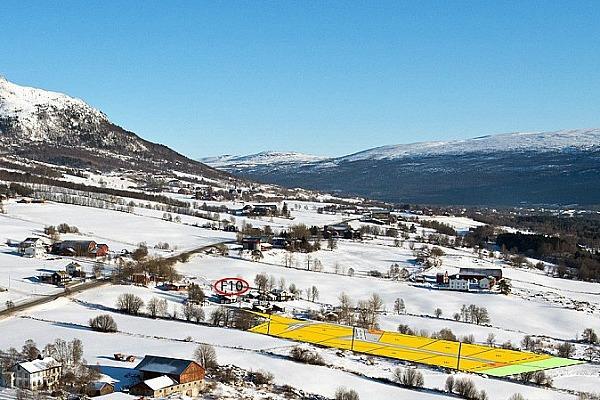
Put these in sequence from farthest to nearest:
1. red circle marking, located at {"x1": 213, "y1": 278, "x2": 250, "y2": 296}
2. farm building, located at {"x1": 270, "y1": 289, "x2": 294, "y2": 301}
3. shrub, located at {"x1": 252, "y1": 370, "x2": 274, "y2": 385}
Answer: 1. farm building, located at {"x1": 270, "y1": 289, "x2": 294, "y2": 301}
2. red circle marking, located at {"x1": 213, "y1": 278, "x2": 250, "y2": 296}
3. shrub, located at {"x1": 252, "y1": 370, "x2": 274, "y2": 385}

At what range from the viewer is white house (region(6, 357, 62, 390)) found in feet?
83.5

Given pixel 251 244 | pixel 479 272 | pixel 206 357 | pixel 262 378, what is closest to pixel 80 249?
pixel 251 244

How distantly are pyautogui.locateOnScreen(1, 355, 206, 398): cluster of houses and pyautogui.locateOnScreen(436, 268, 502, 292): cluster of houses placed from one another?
117 ft

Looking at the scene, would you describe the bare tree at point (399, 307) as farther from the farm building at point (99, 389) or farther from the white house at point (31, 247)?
the white house at point (31, 247)

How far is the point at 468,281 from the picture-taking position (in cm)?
5922

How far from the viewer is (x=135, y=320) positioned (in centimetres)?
3812

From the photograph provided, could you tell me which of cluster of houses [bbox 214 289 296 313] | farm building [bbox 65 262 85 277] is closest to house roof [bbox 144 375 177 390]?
cluster of houses [bbox 214 289 296 313]

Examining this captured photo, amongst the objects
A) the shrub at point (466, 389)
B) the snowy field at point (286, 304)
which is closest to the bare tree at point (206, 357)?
the snowy field at point (286, 304)

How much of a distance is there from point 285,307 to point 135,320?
10677mm

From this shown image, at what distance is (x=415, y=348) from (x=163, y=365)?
15.4m

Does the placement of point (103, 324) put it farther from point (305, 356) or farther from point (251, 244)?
point (251, 244)

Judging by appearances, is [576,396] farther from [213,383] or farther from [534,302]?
[534,302]

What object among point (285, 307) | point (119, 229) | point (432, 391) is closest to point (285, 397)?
point (432, 391)

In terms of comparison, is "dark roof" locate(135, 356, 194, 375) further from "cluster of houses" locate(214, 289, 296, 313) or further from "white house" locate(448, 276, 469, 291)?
"white house" locate(448, 276, 469, 291)
